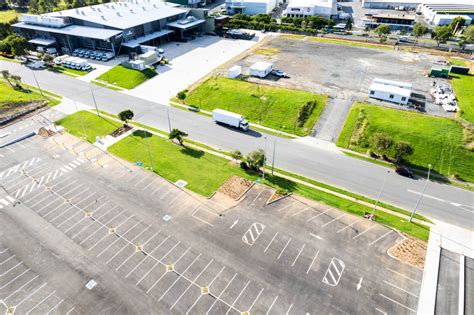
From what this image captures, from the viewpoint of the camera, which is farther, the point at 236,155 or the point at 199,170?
the point at 236,155

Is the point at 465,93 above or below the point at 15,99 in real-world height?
above

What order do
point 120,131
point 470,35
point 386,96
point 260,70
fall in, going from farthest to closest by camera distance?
1. point 470,35
2. point 260,70
3. point 386,96
4. point 120,131

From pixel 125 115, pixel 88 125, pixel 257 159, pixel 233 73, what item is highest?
pixel 233 73

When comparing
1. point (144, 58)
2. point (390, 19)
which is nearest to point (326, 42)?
point (390, 19)

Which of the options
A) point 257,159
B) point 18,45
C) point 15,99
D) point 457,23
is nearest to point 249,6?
point 457,23

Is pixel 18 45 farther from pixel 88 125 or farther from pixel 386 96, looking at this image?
pixel 386 96

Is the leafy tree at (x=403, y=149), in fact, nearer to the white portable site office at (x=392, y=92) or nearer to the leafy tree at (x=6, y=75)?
the white portable site office at (x=392, y=92)

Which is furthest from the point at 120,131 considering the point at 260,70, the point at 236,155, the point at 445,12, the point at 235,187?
the point at 445,12

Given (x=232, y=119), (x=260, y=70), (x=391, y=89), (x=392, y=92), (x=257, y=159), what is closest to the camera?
(x=257, y=159)

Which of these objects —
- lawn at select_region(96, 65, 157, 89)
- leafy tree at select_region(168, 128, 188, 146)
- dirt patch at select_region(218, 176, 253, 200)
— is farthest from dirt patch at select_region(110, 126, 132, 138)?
dirt patch at select_region(218, 176, 253, 200)
